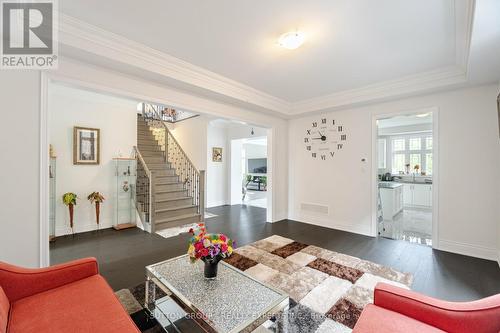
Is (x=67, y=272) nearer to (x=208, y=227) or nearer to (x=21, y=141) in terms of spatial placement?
(x=21, y=141)

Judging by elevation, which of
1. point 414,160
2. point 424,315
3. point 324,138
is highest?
point 324,138

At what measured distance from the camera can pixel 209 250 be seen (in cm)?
172

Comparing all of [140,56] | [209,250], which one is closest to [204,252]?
[209,250]

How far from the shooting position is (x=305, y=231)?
457 centimetres

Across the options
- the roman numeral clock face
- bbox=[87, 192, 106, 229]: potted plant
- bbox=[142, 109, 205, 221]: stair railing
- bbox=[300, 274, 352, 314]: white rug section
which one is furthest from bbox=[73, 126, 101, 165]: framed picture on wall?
bbox=[300, 274, 352, 314]: white rug section

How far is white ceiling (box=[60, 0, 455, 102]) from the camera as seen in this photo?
2068 mm

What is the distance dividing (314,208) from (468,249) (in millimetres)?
2579

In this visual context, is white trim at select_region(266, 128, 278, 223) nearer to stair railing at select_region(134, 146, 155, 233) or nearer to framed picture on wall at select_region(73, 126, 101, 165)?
stair railing at select_region(134, 146, 155, 233)

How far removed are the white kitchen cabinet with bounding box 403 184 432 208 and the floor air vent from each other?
13.6 ft

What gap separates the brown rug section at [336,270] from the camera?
2.68m

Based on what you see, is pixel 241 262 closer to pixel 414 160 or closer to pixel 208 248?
pixel 208 248

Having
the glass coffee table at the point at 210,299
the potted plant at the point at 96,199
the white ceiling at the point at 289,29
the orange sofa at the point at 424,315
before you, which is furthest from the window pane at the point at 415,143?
the potted plant at the point at 96,199

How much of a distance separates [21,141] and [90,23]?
1396 mm

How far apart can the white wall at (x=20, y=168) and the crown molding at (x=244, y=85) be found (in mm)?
658
